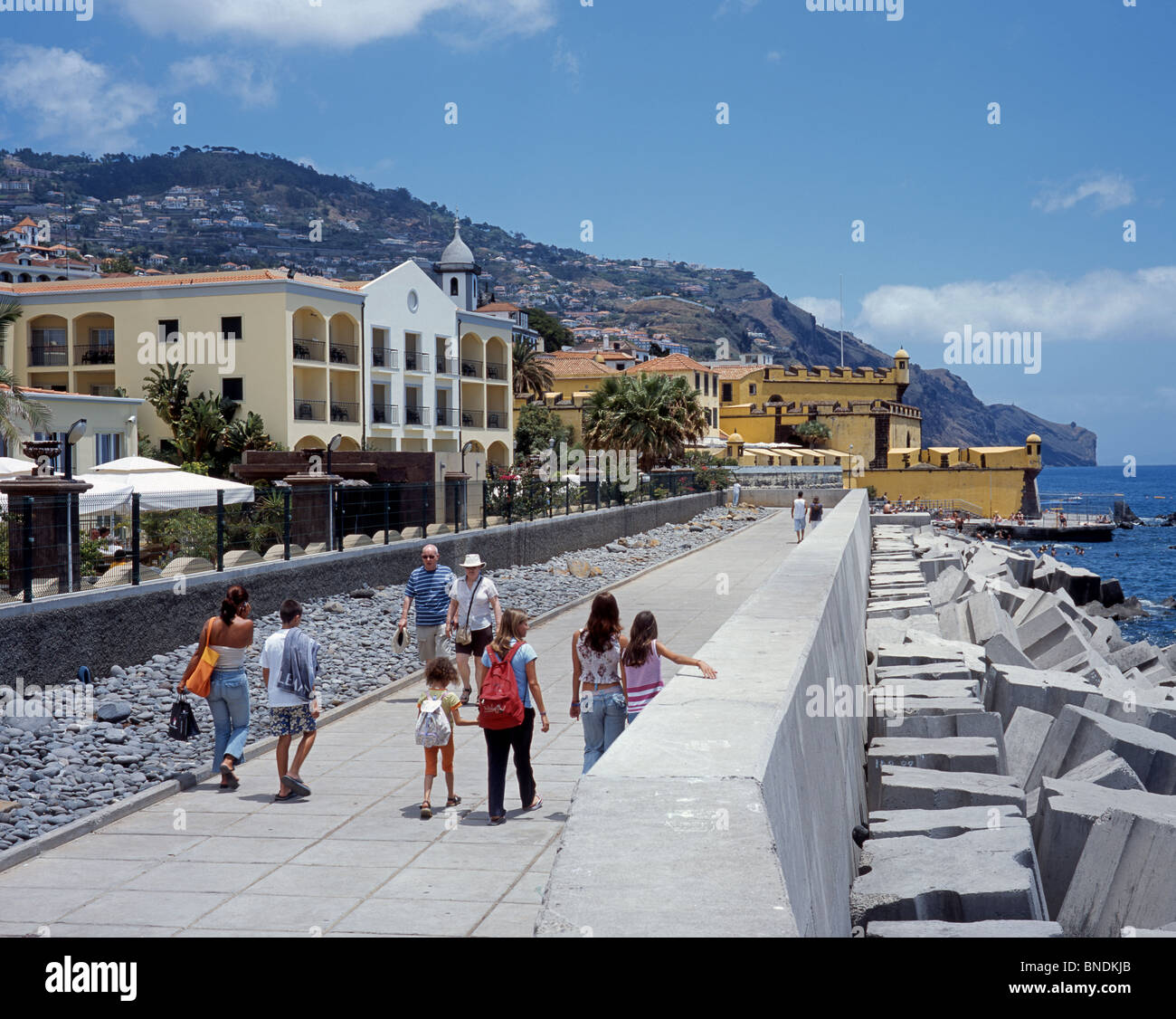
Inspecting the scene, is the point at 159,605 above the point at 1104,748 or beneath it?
above

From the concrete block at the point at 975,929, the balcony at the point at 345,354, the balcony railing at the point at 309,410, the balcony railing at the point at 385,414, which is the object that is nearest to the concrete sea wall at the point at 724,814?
the concrete block at the point at 975,929

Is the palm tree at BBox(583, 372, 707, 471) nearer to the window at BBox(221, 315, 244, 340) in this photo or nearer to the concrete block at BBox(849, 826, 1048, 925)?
the window at BBox(221, 315, 244, 340)

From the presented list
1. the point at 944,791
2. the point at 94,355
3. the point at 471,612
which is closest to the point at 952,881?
the point at 944,791

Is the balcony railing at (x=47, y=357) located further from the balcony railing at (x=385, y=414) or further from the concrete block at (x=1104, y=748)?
the concrete block at (x=1104, y=748)

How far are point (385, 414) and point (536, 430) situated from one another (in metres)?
23.8

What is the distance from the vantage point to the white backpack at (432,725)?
878 centimetres

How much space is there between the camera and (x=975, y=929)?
4848 mm

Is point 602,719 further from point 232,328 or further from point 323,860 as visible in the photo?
point 232,328

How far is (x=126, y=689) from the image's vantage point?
42.5 feet

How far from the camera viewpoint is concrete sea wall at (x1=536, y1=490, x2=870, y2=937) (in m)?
2.84

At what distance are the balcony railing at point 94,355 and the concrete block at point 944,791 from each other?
44.2 metres
